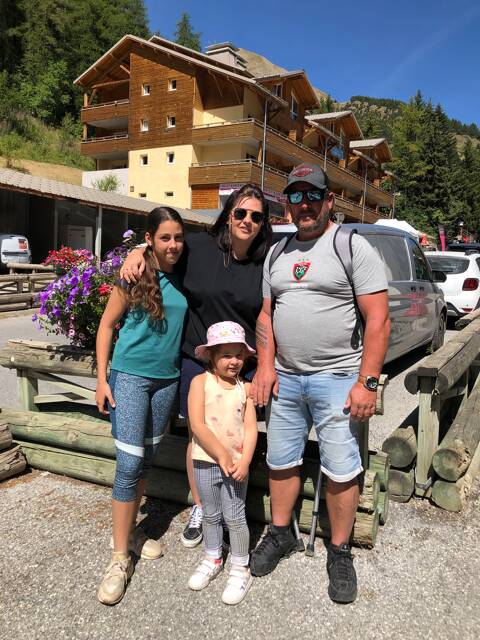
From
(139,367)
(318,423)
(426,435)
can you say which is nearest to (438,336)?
(426,435)

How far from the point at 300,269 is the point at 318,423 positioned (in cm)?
81

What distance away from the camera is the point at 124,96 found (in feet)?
128

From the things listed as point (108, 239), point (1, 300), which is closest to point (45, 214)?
point (108, 239)

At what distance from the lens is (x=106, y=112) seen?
3769 centimetres

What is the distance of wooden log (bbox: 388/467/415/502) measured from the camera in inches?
139

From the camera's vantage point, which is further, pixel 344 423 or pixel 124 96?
pixel 124 96

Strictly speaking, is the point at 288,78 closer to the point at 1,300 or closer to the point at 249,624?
the point at 1,300

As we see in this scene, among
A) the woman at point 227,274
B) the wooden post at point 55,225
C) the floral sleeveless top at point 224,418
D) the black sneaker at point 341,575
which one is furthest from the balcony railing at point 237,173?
the black sneaker at point 341,575

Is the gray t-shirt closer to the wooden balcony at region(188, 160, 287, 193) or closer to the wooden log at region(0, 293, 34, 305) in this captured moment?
the wooden log at region(0, 293, 34, 305)

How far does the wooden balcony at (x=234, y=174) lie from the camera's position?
3005cm

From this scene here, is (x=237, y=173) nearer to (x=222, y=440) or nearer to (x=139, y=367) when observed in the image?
(x=139, y=367)

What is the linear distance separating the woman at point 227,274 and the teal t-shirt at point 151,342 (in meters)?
0.16

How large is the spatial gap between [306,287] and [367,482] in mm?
1299

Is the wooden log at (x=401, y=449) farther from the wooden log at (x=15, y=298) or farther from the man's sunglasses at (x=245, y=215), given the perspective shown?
the wooden log at (x=15, y=298)
